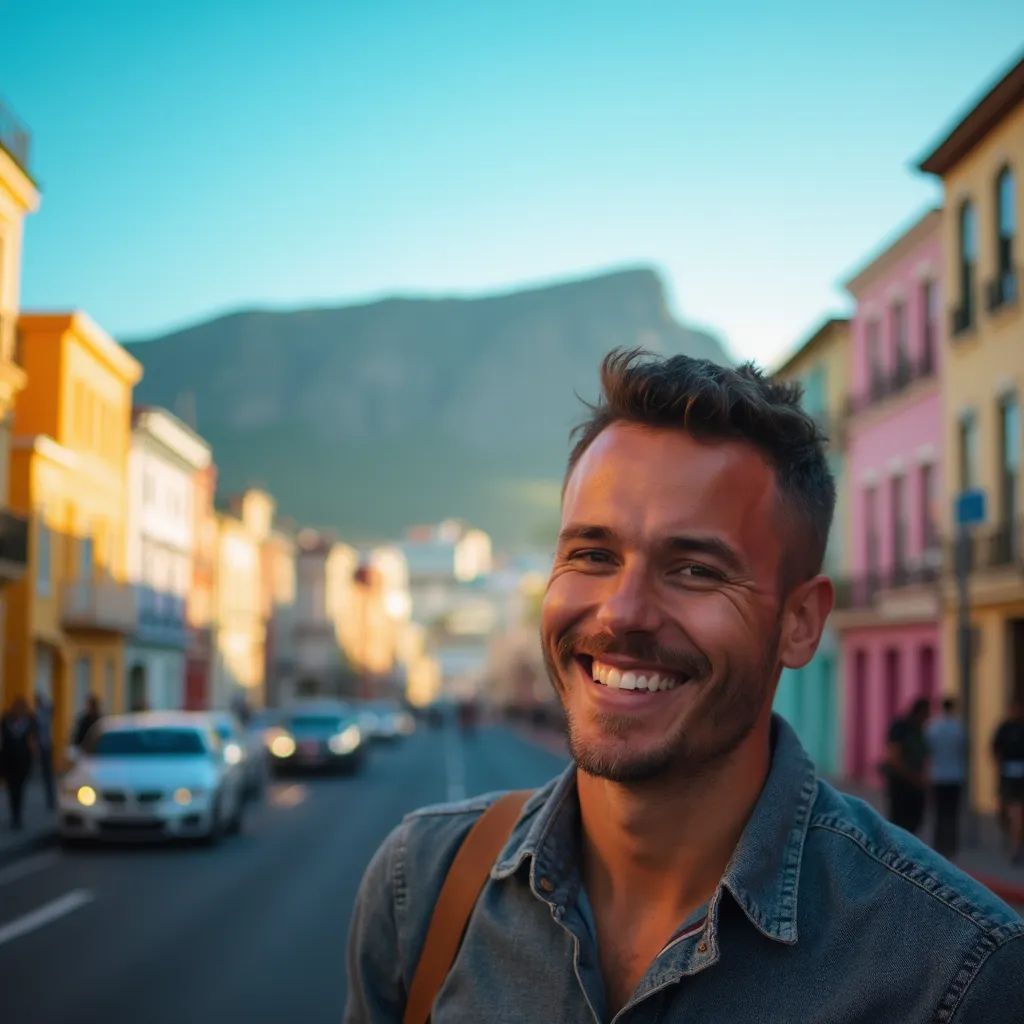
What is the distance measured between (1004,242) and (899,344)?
6.98m

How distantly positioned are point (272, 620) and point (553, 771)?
5478 cm

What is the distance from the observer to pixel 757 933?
2.51m

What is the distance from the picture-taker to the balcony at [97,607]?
138 feet

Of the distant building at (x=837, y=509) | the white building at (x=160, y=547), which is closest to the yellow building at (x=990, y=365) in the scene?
the distant building at (x=837, y=509)

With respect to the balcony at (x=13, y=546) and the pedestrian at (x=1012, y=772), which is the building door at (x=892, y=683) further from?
the balcony at (x=13, y=546)

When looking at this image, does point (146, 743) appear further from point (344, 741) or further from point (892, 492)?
point (892, 492)

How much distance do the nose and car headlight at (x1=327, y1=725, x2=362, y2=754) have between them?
37569 millimetres

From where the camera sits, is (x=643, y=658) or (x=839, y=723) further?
(x=839, y=723)

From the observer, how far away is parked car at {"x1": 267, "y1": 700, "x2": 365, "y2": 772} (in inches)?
1556

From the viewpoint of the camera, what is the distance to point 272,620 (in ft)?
305

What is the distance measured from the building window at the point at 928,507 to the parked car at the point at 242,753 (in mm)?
13764

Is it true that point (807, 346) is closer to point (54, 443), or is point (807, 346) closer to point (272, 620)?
point (54, 443)

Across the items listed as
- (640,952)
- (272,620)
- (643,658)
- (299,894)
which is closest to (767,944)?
(640,952)

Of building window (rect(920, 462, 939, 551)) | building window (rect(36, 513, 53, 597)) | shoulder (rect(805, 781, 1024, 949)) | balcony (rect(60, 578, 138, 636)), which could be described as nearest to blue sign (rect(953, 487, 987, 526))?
building window (rect(920, 462, 939, 551))
